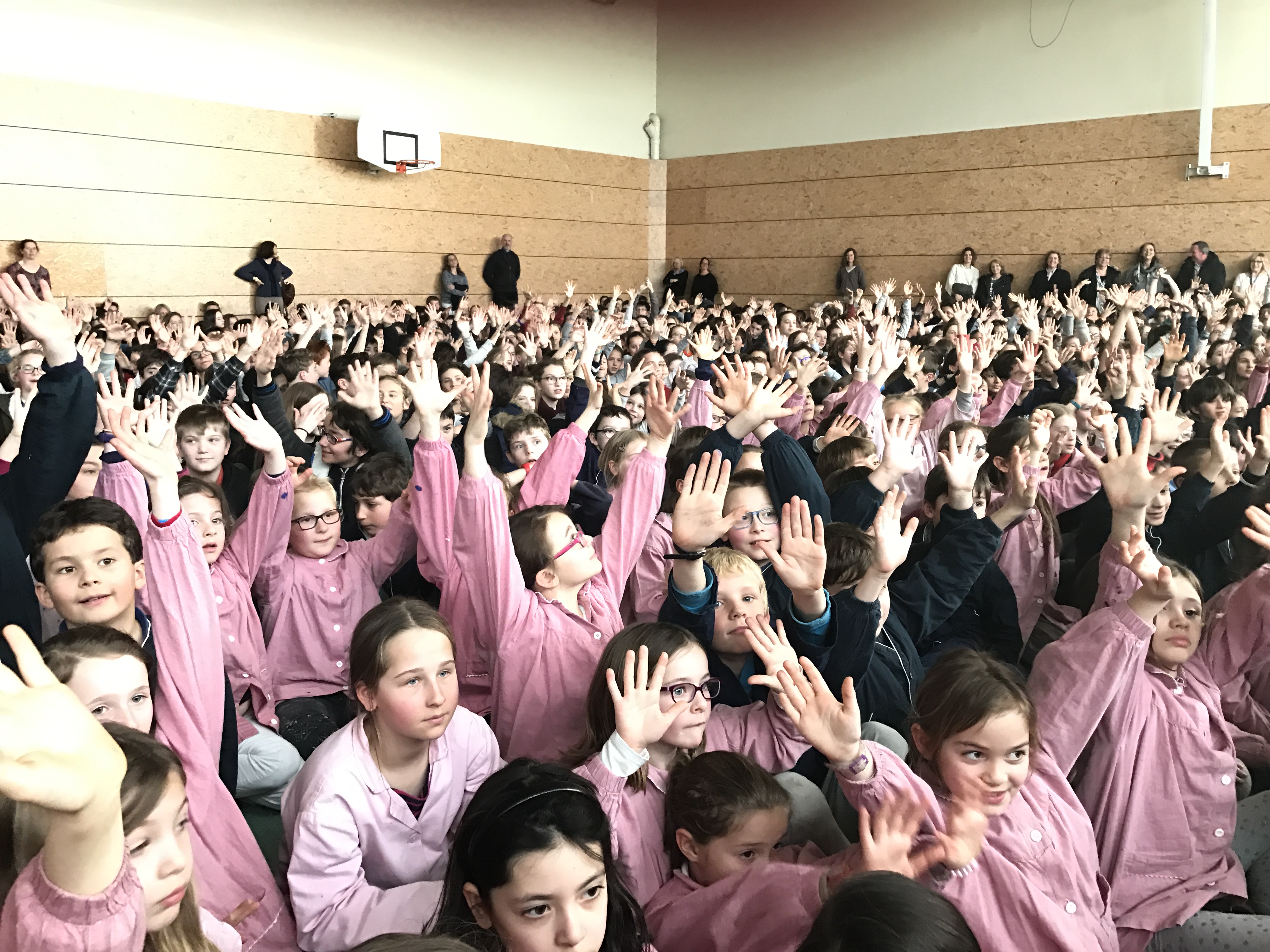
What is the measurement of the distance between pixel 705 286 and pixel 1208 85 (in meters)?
7.08

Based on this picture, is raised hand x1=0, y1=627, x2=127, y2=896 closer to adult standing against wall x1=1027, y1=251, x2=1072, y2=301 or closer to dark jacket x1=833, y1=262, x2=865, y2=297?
adult standing against wall x1=1027, y1=251, x2=1072, y2=301

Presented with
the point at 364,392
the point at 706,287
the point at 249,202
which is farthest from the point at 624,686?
the point at 706,287

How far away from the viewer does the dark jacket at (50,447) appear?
2473mm

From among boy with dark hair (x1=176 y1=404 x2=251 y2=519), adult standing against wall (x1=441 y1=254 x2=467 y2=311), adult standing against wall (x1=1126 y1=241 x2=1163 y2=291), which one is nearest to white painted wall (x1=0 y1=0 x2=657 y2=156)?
adult standing against wall (x1=441 y1=254 x2=467 y2=311)

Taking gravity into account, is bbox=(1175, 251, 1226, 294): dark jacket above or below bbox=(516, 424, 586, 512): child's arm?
above

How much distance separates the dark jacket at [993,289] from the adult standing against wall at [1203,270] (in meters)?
1.98

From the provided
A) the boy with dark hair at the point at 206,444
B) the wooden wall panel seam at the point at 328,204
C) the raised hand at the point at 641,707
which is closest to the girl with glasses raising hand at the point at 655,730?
the raised hand at the point at 641,707

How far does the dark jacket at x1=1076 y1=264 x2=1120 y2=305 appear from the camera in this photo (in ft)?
39.5

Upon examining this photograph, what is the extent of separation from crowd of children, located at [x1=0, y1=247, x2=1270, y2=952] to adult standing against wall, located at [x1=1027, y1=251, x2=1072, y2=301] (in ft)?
29.9

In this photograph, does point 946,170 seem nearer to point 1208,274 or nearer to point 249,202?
point 1208,274

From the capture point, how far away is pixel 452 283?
538 inches

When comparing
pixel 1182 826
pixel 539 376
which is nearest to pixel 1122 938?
pixel 1182 826

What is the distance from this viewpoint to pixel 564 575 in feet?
→ 8.51

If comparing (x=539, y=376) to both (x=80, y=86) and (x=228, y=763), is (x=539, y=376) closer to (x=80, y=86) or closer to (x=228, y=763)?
(x=228, y=763)
